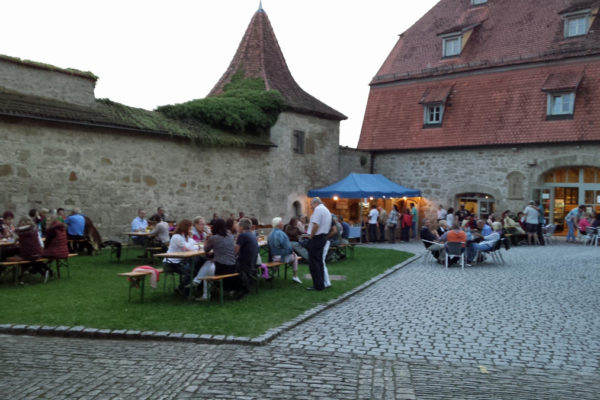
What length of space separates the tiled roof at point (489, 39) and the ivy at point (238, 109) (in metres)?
8.00

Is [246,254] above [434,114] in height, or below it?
below

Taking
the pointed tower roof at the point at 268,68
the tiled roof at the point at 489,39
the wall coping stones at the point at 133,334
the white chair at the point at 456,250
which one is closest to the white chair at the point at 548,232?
the tiled roof at the point at 489,39

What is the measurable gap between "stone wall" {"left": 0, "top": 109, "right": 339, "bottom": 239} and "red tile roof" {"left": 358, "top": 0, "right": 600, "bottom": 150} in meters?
4.43

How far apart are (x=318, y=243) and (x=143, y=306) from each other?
326cm

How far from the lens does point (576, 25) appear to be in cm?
2209

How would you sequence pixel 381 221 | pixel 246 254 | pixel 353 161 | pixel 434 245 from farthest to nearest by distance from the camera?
pixel 353 161
pixel 381 221
pixel 434 245
pixel 246 254

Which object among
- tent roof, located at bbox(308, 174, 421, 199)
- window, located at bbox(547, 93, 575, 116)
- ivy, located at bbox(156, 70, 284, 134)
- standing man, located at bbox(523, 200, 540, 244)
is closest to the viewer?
ivy, located at bbox(156, 70, 284, 134)

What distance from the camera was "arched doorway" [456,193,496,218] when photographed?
76.1 ft

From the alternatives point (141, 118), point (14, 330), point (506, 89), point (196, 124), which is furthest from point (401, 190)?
point (14, 330)

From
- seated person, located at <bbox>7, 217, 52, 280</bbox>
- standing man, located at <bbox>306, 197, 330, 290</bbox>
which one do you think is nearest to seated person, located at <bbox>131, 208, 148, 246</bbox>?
seated person, located at <bbox>7, 217, 52, 280</bbox>

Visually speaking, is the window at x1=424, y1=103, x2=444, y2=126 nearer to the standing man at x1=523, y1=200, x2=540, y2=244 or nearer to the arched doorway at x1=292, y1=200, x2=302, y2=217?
the standing man at x1=523, y1=200, x2=540, y2=244

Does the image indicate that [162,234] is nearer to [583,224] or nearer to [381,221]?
[381,221]

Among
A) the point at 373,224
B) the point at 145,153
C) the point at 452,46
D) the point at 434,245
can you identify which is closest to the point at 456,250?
the point at 434,245

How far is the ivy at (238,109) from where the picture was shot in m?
19.2
